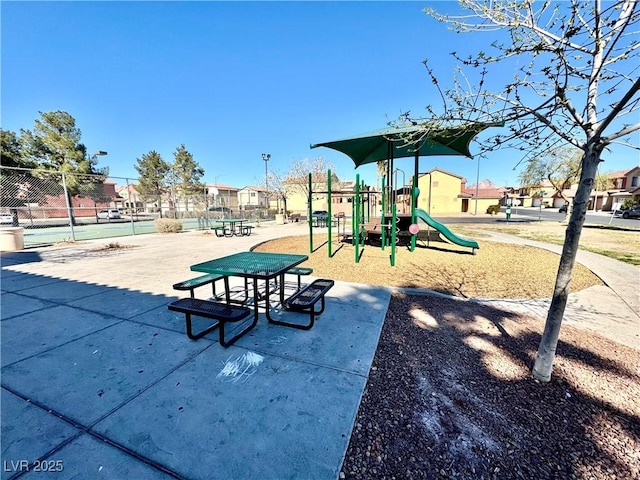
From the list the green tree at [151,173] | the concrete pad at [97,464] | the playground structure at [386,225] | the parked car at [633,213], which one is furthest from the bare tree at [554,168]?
the green tree at [151,173]

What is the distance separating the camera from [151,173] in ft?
117

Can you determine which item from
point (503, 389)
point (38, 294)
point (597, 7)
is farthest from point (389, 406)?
point (38, 294)

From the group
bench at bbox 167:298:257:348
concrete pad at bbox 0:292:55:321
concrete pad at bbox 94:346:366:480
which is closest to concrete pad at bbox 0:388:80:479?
concrete pad at bbox 94:346:366:480

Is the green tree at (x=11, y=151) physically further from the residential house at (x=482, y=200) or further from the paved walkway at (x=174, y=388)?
the residential house at (x=482, y=200)

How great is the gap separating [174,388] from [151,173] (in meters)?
41.3

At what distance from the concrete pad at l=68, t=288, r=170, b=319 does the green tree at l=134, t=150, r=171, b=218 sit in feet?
120

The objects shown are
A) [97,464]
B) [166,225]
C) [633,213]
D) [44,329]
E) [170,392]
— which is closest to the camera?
[97,464]

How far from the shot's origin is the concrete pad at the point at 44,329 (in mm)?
2814

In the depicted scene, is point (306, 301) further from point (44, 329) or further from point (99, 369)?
point (44, 329)

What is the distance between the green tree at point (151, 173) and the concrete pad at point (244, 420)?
130 feet

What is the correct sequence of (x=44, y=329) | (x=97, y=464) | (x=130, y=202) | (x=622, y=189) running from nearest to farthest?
(x=97, y=464), (x=44, y=329), (x=130, y=202), (x=622, y=189)

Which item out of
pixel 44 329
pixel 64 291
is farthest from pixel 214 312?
pixel 64 291

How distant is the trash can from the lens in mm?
8797

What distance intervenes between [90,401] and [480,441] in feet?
9.47
